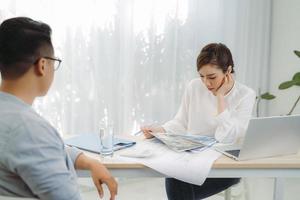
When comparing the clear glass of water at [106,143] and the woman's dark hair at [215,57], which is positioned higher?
the woman's dark hair at [215,57]

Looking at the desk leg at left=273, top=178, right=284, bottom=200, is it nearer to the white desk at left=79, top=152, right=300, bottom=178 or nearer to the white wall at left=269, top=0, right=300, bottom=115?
the white desk at left=79, top=152, right=300, bottom=178

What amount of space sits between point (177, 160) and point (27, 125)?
0.68 metres

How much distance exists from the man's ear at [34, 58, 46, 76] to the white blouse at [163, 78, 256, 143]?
3.31ft

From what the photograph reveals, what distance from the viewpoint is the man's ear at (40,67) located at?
910 mm

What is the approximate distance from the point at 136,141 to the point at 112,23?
1261 millimetres

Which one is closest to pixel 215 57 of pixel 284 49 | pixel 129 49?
pixel 129 49

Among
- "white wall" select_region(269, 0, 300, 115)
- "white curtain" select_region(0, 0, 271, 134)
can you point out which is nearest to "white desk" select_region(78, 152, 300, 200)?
"white curtain" select_region(0, 0, 271, 134)

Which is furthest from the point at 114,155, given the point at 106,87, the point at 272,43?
the point at 272,43

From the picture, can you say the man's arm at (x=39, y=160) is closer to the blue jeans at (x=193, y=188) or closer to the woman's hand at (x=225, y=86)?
the blue jeans at (x=193, y=188)

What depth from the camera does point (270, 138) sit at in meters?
1.36

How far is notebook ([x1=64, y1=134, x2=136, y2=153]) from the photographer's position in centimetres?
148

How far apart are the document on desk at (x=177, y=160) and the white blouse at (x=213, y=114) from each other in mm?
308

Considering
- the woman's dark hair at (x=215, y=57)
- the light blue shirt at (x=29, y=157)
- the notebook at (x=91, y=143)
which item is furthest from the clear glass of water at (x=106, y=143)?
the woman's dark hair at (x=215, y=57)

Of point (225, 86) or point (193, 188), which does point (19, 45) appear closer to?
point (193, 188)
